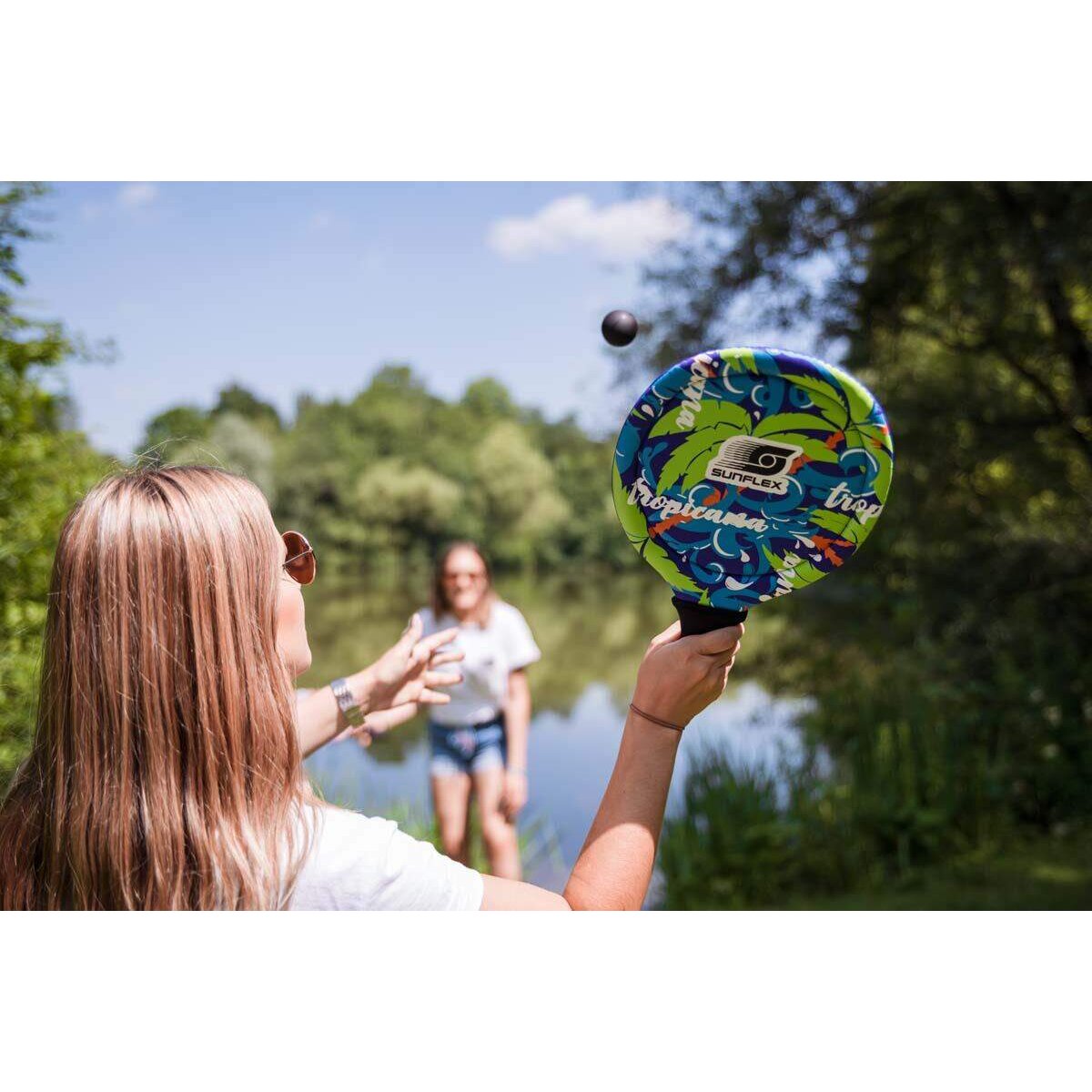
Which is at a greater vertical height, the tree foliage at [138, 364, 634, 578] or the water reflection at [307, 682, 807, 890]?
the tree foliage at [138, 364, 634, 578]

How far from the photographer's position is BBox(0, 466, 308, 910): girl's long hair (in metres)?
1.09

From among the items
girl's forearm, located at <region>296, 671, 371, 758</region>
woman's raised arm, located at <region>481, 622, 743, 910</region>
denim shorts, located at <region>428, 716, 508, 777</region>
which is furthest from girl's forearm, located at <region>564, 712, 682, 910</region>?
denim shorts, located at <region>428, 716, 508, 777</region>

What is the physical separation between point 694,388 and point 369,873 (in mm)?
691

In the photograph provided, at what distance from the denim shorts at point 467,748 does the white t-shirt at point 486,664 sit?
0.05 meters

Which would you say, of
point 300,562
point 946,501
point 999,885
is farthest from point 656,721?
point 946,501

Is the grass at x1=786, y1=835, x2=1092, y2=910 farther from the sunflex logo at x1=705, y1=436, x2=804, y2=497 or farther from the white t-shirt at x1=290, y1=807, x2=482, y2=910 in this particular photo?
the white t-shirt at x1=290, y1=807, x2=482, y2=910

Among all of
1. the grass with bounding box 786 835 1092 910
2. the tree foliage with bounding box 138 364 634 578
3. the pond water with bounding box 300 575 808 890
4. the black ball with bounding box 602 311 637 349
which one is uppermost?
the tree foliage with bounding box 138 364 634 578

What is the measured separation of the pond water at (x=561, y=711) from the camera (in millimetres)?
6082

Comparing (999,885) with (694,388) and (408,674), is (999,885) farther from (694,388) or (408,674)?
(694,388)

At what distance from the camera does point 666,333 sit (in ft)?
20.2

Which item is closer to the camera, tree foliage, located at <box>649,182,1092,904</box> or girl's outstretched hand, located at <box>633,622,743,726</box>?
girl's outstretched hand, located at <box>633,622,743,726</box>

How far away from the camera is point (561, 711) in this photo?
12.3 metres

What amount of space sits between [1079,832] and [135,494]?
5.88m

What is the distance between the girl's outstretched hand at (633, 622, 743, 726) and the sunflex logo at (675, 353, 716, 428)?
285mm
